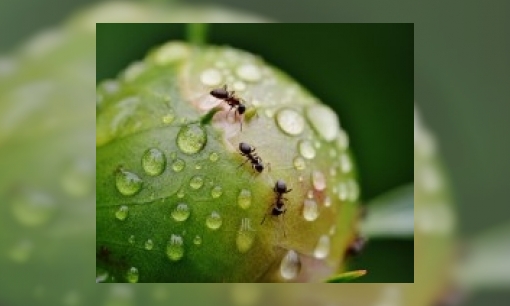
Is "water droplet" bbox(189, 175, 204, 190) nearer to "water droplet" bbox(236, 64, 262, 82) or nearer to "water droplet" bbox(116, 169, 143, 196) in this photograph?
"water droplet" bbox(116, 169, 143, 196)

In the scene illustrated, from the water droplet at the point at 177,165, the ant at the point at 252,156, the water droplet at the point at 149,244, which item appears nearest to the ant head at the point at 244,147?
the ant at the point at 252,156

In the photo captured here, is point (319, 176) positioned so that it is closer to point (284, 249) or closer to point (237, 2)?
point (284, 249)

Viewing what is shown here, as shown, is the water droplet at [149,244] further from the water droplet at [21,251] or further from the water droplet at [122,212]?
the water droplet at [21,251]

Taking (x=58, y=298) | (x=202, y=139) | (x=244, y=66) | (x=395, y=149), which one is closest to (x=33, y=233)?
(x=58, y=298)

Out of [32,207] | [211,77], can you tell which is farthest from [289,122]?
[32,207]

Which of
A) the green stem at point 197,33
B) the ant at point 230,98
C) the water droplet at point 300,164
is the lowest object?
the water droplet at point 300,164

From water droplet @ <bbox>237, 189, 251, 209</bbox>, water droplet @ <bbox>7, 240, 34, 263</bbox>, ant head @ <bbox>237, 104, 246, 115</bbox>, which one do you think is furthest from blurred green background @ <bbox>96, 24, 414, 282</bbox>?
water droplet @ <bbox>7, 240, 34, 263</bbox>
